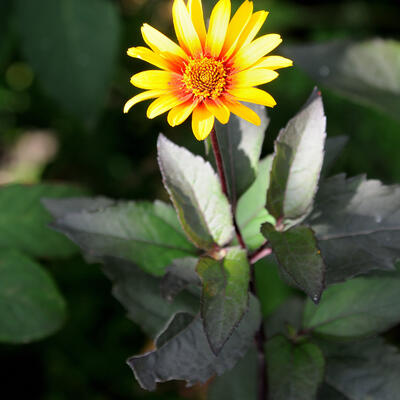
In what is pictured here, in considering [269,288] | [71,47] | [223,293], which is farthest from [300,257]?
[71,47]

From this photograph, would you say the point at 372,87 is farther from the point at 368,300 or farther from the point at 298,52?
the point at 368,300

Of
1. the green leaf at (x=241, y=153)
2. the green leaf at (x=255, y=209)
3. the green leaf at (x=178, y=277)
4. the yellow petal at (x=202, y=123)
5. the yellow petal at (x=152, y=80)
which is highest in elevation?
the yellow petal at (x=152, y=80)

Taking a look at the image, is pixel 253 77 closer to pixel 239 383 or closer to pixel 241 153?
pixel 241 153

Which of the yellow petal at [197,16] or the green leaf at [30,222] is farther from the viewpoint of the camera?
the green leaf at [30,222]

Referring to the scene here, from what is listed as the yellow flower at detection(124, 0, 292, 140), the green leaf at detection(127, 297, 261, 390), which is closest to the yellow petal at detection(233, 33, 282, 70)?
the yellow flower at detection(124, 0, 292, 140)

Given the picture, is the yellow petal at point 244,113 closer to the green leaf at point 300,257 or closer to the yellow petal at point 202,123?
the yellow petal at point 202,123

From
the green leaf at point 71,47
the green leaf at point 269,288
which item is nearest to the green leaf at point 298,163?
the green leaf at point 269,288
